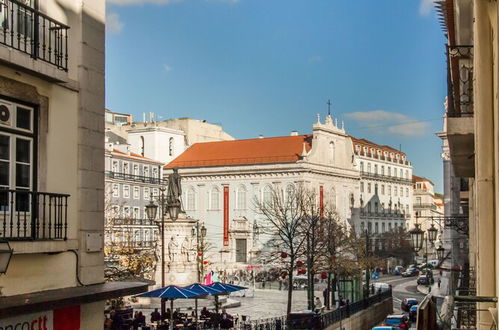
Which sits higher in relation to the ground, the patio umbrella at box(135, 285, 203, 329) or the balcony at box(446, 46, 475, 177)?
the balcony at box(446, 46, 475, 177)

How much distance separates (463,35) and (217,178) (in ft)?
276

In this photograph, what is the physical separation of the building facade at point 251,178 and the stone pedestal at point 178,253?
148ft

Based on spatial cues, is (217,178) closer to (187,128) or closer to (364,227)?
(187,128)

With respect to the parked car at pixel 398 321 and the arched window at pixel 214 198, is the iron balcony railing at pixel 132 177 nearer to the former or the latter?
the arched window at pixel 214 198

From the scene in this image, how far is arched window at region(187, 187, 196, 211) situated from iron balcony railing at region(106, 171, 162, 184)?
8775mm

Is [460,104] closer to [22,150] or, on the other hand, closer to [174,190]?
[22,150]

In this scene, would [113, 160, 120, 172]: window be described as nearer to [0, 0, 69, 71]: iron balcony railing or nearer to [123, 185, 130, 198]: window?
[123, 185, 130, 198]: window

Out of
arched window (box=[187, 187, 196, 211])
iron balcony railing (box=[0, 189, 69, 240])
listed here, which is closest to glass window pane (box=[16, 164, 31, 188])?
iron balcony railing (box=[0, 189, 69, 240])

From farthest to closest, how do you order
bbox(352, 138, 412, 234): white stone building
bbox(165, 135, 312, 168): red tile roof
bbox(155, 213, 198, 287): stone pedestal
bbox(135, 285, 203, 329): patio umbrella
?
bbox(352, 138, 412, 234): white stone building < bbox(165, 135, 312, 168): red tile roof < bbox(155, 213, 198, 287): stone pedestal < bbox(135, 285, 203, 329): patio umbrella

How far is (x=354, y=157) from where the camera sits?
10488 cm

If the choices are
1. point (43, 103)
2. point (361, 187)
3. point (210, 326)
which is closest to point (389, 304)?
point (210, 326)

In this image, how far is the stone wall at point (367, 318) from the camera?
37278 millimetres

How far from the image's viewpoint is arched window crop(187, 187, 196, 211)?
96.7 m

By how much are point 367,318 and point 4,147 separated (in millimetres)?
37866
